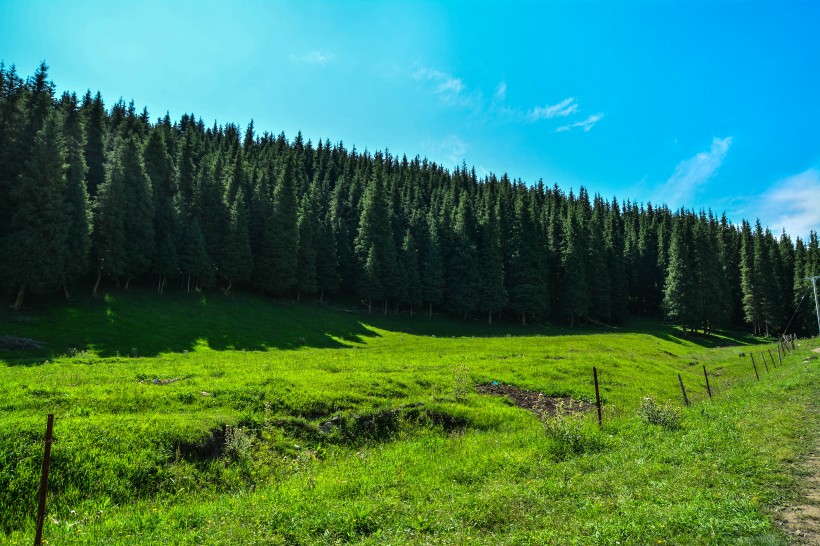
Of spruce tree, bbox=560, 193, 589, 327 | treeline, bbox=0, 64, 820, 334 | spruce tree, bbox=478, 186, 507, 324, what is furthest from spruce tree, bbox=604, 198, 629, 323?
spruce tree, bbox=478, 186, 507, 324

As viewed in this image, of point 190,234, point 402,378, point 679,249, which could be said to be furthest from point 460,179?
point 402,378

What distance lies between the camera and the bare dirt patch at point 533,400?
852 inches

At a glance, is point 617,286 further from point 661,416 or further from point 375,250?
point 661,416

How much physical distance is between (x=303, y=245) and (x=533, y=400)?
6103 centimetres

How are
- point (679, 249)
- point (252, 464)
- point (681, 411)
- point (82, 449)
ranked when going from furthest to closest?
point (679, 249) < point (681, 411) < point (252, 464) < point (82, 449)

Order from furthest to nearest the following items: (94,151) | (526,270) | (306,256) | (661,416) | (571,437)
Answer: (526,270) < (306,256) < (94,151) < (661,416) < (571,437)

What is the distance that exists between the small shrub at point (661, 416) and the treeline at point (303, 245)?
176 feet

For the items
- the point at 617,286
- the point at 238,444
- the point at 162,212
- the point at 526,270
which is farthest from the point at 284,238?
the point at 617,286

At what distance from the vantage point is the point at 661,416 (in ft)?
53.3

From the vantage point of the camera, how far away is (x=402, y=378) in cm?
2331

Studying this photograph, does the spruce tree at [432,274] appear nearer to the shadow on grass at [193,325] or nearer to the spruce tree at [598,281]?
the shadow on grass at [193,325]

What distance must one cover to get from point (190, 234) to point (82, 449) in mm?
60102

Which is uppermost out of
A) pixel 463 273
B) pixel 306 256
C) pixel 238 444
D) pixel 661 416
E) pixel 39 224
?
pixel 306 256

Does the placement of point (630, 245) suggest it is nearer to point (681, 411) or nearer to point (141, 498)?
point (681, 411)
